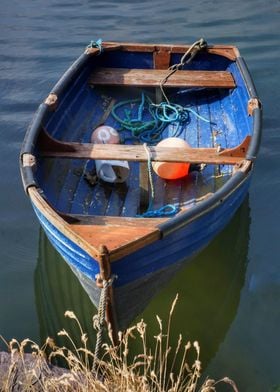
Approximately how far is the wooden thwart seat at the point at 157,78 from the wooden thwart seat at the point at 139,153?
171cm

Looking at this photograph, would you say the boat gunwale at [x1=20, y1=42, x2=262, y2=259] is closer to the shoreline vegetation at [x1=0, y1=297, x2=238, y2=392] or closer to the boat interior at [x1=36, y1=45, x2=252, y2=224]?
the boat interior at [x1=36, y1=45, x2=252, y2=224]

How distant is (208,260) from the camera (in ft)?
18.5

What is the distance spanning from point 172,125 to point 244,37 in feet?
16.1

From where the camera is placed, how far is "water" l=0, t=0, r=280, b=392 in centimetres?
492

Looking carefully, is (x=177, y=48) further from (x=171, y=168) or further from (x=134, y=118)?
(x=171, y=168)

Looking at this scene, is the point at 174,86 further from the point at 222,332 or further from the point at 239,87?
the point at 222,332

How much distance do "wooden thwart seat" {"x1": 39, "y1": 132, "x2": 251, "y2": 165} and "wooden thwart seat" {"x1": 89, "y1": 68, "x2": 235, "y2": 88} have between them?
171 centimetres

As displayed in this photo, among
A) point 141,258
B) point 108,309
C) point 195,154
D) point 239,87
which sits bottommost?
point 108,309

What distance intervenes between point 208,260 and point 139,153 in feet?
4.15

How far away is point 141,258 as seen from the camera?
405 centimetres

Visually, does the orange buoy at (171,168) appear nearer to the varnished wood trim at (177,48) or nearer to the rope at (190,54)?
the rope at (190,54)

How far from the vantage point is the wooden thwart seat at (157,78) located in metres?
Answer: 6.86

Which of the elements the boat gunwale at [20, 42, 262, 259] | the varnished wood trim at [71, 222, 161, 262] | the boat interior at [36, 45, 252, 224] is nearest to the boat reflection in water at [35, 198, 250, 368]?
the boat interior at [36, 45, 252, 224]

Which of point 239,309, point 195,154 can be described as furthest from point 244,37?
point 239,309
